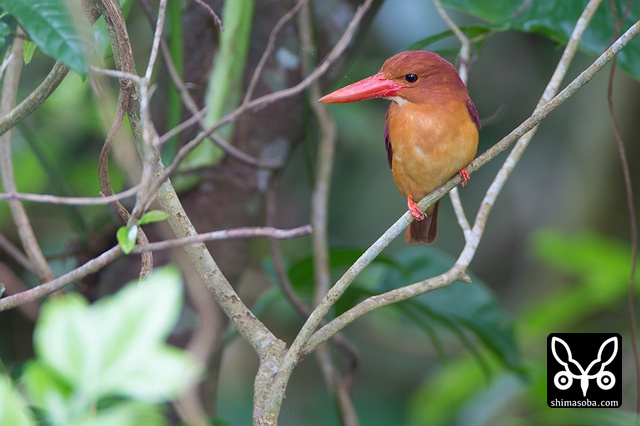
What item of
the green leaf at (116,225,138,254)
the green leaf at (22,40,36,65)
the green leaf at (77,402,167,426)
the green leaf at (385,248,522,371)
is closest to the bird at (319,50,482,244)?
the green leaf at (385,248,522,371)

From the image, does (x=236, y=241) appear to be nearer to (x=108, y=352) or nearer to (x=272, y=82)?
(x=272, y=82)

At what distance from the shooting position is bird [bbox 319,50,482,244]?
160 centimetres

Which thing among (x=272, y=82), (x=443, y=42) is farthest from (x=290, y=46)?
(x=443, y=42)

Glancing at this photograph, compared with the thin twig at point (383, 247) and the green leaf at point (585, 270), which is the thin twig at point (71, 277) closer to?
the thin twig at point (383, 247)

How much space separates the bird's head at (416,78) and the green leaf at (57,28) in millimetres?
705

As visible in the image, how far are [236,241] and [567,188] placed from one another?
209 cm

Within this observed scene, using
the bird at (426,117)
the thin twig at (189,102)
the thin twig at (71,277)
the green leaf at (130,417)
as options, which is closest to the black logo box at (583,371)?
the bird at (426,117)

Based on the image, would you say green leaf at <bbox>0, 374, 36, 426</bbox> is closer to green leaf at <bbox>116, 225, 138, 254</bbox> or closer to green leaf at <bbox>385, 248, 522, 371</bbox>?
green leaf at <bbox>116, 225, 138, 254</bbox>

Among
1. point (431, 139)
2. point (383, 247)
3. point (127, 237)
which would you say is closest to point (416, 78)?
point (431, 139)

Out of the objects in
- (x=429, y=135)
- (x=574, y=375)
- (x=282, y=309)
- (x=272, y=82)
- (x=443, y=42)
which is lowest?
(x=574, y=375)

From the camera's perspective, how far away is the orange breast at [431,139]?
1.65 meters

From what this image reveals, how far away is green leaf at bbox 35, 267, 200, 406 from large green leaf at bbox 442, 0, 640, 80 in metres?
1.43

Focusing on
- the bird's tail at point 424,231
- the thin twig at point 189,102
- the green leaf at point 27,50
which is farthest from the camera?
the bird's tail at point 424,231

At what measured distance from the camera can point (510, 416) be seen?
2914 millimetres
